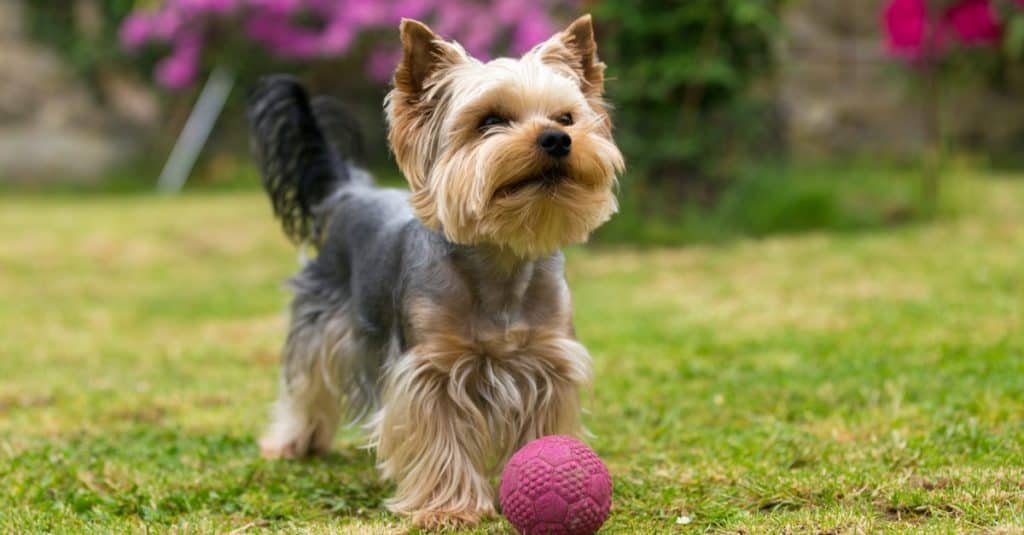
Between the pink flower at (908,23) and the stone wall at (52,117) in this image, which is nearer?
the pink flower at (908,23)

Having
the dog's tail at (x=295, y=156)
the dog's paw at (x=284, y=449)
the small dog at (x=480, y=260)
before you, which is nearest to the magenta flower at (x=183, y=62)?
the dog's tail at (x=295, y=156)

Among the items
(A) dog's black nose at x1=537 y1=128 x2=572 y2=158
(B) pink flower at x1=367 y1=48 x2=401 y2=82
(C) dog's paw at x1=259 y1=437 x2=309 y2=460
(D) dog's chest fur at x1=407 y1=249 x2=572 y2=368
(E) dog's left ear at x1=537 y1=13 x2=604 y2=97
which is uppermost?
(E) dog's left ear at x1=537 y1=13 x2=604 y2=97

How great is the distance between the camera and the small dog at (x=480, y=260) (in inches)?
155

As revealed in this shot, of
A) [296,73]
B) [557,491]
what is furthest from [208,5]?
[557,491]

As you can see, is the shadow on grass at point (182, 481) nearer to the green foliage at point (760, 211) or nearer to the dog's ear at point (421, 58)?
the dog's ear at point (421, 58)

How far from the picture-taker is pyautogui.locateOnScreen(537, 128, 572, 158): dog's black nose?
12.6ft

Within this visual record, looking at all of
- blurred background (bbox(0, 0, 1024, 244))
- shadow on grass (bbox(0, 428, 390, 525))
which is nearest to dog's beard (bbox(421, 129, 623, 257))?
shadow on grass (bbox(0, 428, 390, 525))

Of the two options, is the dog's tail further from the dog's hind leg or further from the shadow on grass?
the shadow on grass

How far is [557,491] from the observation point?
11.7 ft

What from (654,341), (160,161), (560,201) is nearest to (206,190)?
(160,161)

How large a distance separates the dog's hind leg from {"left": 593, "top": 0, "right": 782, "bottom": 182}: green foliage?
6.40 meters

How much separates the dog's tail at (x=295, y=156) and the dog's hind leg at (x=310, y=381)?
21.0 inches

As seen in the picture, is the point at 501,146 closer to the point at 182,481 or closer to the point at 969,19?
the point at 182,481

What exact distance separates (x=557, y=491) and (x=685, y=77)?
26.6 feet
